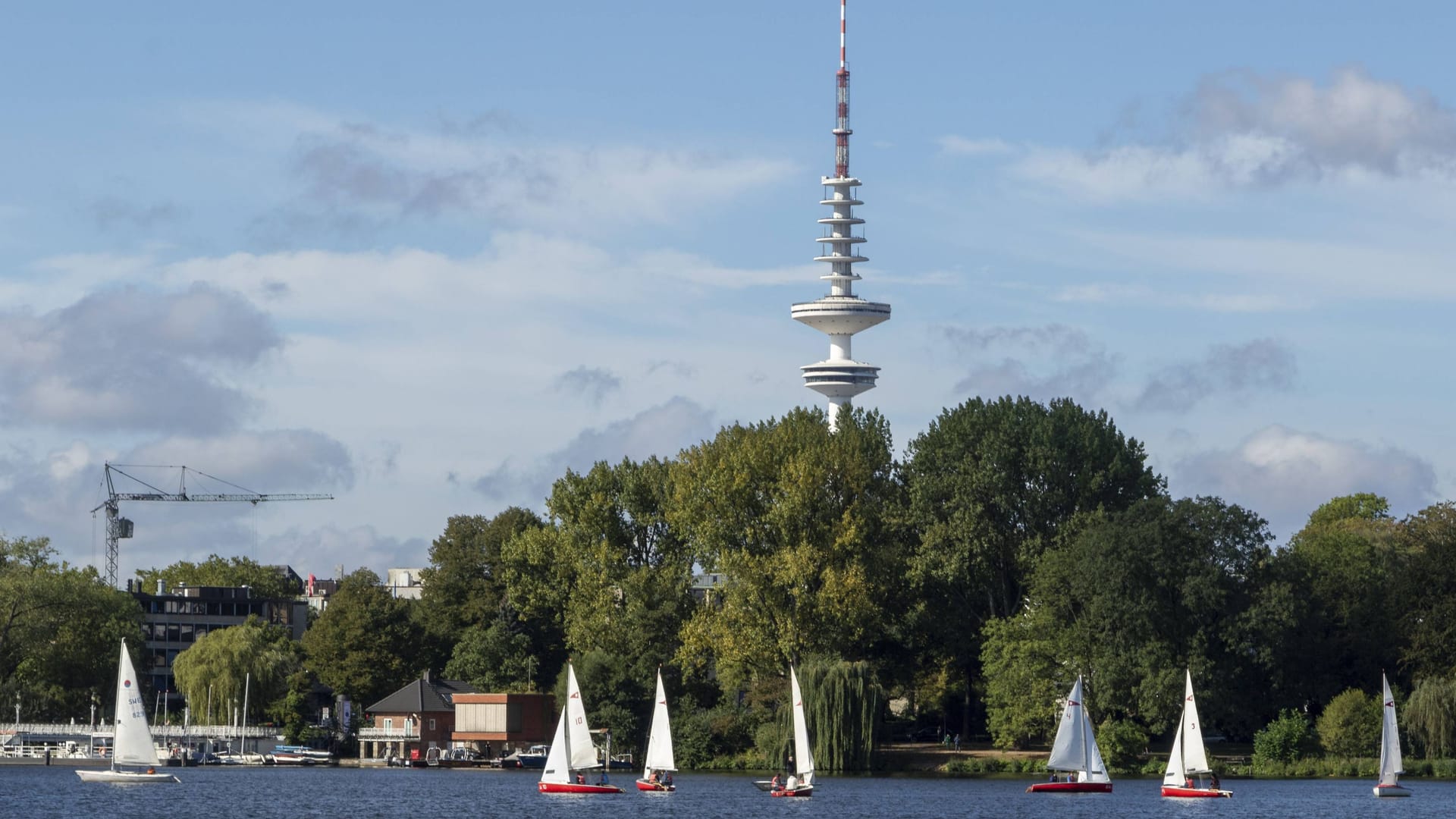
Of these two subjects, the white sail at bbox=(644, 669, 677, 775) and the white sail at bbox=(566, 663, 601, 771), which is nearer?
the white sail at bbox=(566, 663, 601, 771)

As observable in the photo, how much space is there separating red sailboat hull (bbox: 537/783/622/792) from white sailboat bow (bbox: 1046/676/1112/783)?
17888mm

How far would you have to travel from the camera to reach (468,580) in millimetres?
125000

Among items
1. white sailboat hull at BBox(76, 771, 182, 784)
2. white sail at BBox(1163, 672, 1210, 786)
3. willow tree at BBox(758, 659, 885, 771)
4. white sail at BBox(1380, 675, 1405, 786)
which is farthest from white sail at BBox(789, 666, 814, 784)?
white sailboat hull at BBox(76, 771, 182, 784)

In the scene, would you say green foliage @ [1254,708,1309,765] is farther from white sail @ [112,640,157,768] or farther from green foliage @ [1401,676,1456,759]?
white sail @ [112,640,157,768]

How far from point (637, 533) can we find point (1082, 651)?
94.9 feet

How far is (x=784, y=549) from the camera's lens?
326 ft

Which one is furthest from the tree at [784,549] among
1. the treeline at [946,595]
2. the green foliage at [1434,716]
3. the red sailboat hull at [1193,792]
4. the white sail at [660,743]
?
the green foliage at [1434,716]

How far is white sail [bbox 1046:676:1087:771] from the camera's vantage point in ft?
260

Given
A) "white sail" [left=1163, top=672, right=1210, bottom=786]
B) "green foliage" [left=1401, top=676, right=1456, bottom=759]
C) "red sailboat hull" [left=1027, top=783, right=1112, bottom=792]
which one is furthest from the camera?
"green foliage" [left=1401, top=676, right=1456, bottom=759]

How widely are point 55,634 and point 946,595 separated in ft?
194

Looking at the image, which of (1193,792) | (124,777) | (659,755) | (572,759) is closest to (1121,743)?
(1193,792)

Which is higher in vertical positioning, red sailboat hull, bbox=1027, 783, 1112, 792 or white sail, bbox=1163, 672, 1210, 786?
white sail, bbox=1163, 672, 1210, 786

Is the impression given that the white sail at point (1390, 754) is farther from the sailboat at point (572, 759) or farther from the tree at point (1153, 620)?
the sailboat at point (572, 759)

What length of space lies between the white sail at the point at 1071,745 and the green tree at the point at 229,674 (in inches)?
2494
